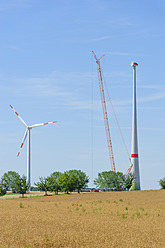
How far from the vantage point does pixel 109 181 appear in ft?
526

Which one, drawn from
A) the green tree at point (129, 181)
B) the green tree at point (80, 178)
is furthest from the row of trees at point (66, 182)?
the green tree at point (129, 181)

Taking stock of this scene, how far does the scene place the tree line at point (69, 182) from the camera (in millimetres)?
137375

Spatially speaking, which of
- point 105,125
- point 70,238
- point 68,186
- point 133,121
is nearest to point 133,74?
point 133,121

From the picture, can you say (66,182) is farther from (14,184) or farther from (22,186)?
(14,184)

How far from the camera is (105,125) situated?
188625 millimetres

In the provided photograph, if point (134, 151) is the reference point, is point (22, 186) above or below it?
below

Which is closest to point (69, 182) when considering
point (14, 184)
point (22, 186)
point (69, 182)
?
point (69, 182)

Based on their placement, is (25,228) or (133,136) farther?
(133,136)

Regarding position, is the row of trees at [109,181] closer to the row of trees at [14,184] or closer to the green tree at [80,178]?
the green tree at [80,178]

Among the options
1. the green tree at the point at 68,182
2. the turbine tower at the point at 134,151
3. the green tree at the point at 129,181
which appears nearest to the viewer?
the green tree at the point at 68,182

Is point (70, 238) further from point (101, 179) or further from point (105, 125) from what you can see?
point (105, 125)

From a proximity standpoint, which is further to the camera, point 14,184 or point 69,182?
point 14,184

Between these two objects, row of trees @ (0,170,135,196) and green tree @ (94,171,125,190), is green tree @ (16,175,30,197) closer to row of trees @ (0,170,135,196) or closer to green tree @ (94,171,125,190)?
row of trees @ (0,170,135,196)

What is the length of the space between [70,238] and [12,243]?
3722 mm
